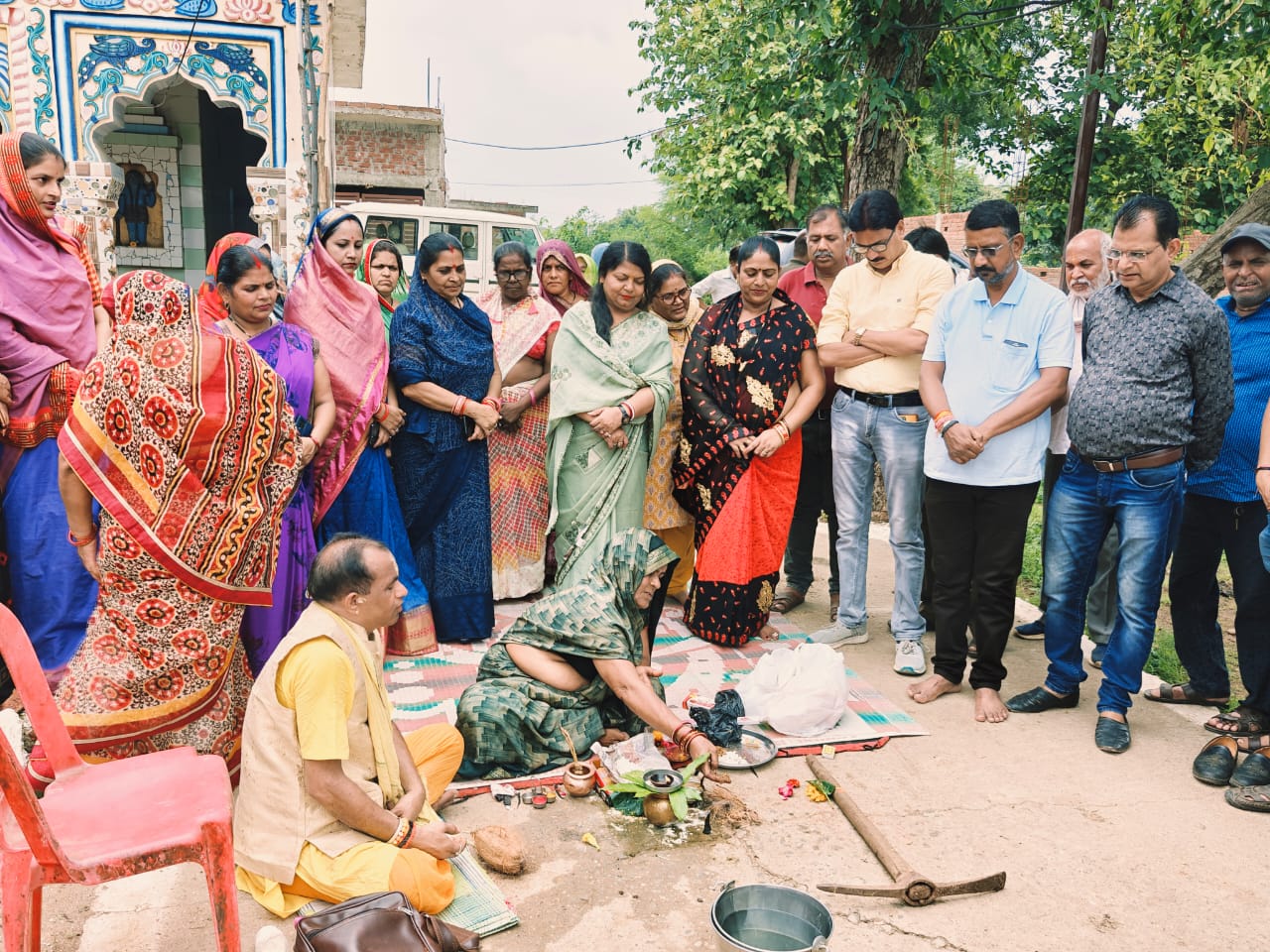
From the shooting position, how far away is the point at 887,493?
4266mm

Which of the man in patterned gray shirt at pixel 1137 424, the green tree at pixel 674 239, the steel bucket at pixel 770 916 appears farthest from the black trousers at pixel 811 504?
the green tree at pixel 674 239

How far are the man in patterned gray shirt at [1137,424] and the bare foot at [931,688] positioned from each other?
22.8 inches

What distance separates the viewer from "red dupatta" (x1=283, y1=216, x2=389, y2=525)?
402cm

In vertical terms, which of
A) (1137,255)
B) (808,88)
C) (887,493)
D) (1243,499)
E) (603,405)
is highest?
(808,88)

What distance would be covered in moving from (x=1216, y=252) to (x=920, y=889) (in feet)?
14.5

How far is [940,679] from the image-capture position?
400 cm

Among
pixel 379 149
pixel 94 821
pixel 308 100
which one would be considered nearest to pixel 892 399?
pixel 94 821

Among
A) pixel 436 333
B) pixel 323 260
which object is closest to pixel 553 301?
pixel 436 333

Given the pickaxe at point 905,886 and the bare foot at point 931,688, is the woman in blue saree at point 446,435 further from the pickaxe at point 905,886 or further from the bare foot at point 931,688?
the pickaxe at point 905,886

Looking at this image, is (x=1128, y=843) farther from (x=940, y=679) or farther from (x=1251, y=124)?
(x=1251, y=124)

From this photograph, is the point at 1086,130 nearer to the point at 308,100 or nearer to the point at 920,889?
the point at 308,100

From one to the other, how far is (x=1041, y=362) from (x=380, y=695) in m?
2.70

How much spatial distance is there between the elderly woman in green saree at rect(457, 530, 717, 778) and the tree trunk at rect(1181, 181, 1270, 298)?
12.9 feet

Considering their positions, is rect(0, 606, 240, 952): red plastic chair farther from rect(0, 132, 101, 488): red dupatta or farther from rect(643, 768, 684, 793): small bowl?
rect(0, 132, 101, 488): red dupatta
